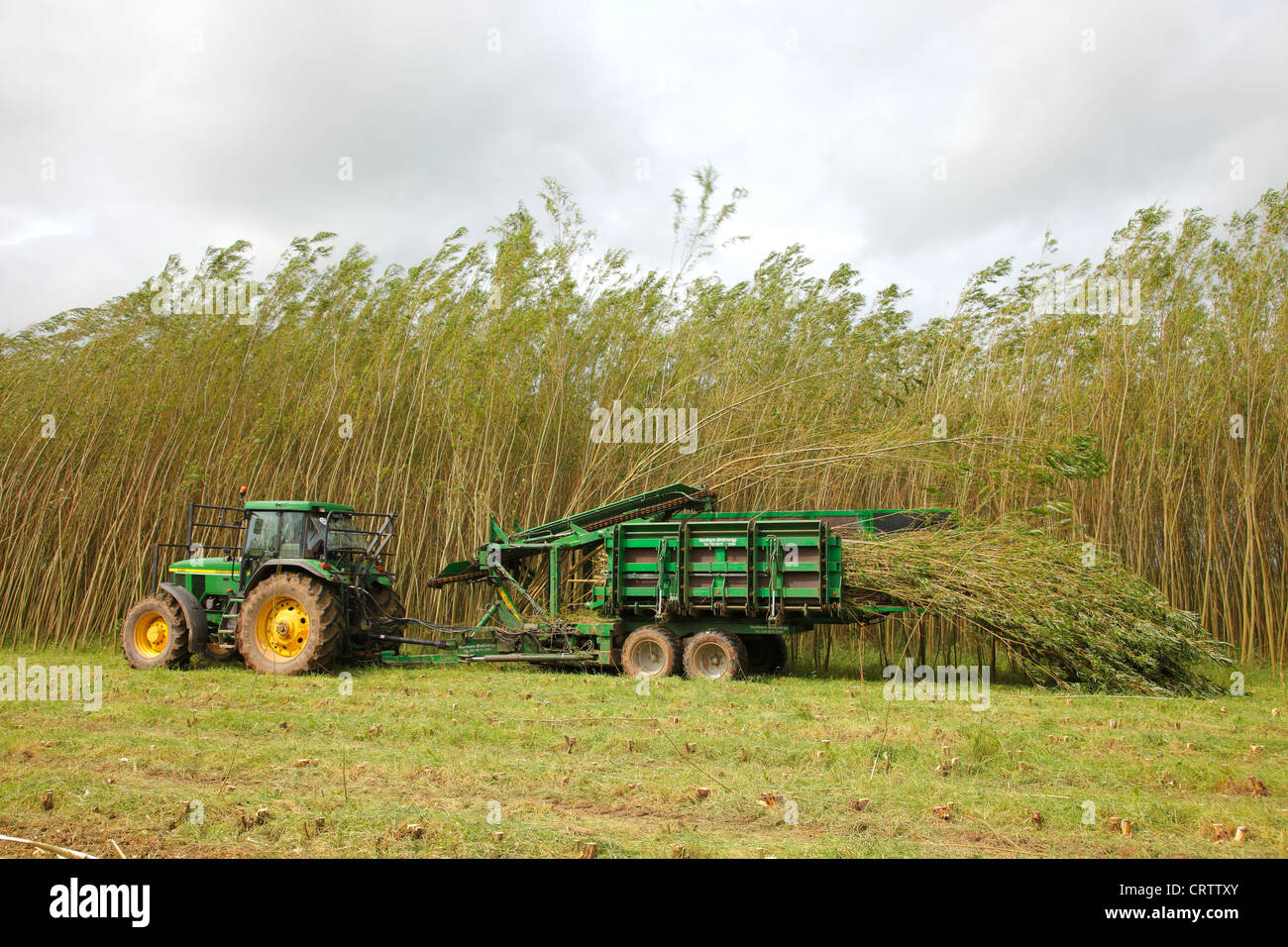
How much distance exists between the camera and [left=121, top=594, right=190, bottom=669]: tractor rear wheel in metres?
9.28

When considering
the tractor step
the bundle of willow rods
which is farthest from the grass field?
the tractor step

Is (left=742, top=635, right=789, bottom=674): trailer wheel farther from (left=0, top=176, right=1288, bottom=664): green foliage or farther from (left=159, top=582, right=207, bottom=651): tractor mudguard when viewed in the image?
(left=159, top=582, right=207, bottom=651): tractor mudguard

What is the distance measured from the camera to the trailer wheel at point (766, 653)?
1014 centimetres

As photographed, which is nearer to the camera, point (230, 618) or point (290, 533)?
point (290, 533)

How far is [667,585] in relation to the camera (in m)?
9.38

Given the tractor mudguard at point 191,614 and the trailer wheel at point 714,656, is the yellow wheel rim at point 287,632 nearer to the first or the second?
the tractor mudguard at point 191,614

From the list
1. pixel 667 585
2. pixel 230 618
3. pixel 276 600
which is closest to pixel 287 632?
pixel 276 600

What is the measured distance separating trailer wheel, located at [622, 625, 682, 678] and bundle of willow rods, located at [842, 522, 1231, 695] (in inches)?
72.9

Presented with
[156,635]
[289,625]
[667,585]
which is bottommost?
[156,635]

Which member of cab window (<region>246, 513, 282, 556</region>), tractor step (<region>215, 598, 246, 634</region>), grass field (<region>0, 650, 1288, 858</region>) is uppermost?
cab window (<region>246, 513, 282, 556</region>)

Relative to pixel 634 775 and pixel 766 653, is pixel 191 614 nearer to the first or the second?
pixel 766 653

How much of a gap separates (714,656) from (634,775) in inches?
175

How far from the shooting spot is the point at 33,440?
466 inches
